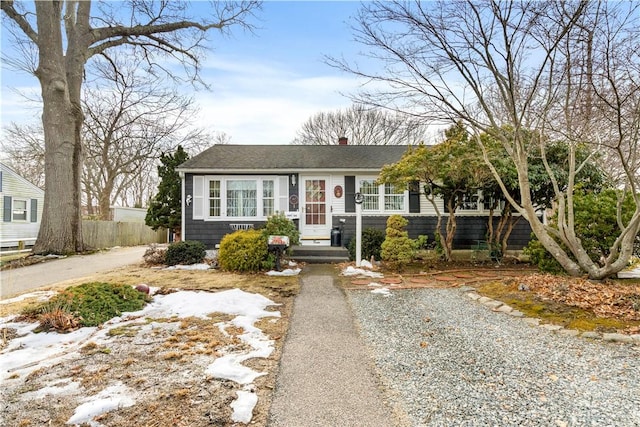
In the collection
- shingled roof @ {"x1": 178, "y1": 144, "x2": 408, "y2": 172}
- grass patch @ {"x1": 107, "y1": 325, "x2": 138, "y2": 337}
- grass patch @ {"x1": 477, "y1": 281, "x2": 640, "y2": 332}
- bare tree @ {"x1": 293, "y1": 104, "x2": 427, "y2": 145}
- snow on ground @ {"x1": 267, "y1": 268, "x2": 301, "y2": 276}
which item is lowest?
grass patch @ {"x1": 107, "y1": 325, "x2": 138, "y2": 337}

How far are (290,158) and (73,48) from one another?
30.5 ft

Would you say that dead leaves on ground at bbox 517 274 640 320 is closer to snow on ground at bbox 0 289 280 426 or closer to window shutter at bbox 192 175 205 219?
snow on ground at bbox 0 289 280 426

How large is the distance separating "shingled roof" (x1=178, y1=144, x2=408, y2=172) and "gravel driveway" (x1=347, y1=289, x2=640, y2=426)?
720 centimetres

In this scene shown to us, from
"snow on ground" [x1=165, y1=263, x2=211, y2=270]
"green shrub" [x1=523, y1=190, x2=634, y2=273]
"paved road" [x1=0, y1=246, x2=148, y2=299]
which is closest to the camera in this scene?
"green shrub" [x1=523, y1=190, x2=634, y2=273]

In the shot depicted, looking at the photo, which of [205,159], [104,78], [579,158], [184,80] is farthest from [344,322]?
[104,78]

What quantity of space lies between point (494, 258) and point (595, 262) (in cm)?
323

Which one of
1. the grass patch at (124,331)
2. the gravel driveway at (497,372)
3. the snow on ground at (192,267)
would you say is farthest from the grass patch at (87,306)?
the gravel driveway at (497,372)

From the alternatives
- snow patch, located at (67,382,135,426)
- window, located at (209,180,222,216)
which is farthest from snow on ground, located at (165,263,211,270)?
snow patch, located at (67,382,135,426)

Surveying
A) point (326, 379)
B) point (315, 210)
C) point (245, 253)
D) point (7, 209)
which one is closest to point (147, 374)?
point (326, 379)

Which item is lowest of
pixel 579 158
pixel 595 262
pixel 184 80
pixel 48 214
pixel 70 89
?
pixel 595 262

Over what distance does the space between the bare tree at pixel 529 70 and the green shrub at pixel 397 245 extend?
270 centimetres

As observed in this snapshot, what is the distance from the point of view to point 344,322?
14.5 feet

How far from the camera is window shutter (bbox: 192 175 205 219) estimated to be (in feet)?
35.1

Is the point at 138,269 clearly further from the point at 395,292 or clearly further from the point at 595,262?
the point at 595,262
